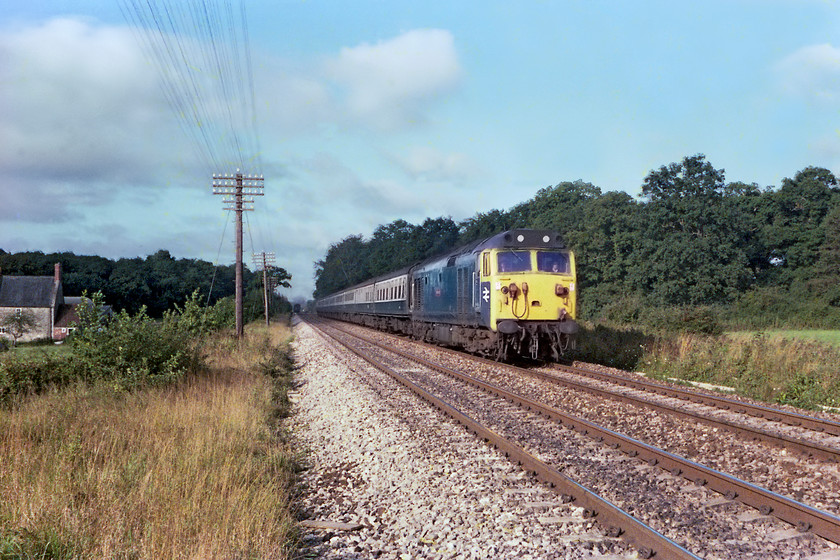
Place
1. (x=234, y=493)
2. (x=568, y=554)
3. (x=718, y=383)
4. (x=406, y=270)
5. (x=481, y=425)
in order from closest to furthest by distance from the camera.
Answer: (x=568, y=554), (x=234, y=493), (x=481, y=425), (x=718, y=383), (x=406, y=270)

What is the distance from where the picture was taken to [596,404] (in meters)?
10.7

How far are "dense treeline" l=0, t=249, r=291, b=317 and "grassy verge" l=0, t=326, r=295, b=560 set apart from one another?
68.0 meters

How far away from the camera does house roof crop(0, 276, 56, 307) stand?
74.2m

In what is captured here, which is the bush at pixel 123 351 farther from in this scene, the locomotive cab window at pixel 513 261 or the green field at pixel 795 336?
the green field at pixel 795 336

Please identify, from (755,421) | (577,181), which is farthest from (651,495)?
(577,181)

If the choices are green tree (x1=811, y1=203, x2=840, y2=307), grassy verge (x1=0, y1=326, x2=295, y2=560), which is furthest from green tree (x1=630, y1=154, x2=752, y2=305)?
grassy verge (x1=0, y1=326, x2=295, y2=560)

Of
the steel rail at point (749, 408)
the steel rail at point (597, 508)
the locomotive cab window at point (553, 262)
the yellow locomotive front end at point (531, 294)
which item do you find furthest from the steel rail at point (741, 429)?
the locomotive cab window at point (553, 262)

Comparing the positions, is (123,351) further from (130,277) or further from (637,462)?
(130,277)

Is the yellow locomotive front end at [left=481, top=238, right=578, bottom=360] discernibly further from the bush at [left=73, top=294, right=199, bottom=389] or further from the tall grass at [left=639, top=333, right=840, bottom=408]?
the bush at [left=73, top=294, right=199, bottom=389]

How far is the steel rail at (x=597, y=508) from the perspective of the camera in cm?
448

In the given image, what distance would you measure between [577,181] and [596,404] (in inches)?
2587

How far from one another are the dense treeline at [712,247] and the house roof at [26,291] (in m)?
60.5

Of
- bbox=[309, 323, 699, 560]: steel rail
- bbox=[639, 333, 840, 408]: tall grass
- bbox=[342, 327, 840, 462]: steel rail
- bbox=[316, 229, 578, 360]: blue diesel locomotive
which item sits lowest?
bbox=[309, 323, 699, 560]: steel rail

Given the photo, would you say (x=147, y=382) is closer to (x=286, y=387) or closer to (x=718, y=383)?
(x=286, y=387)
